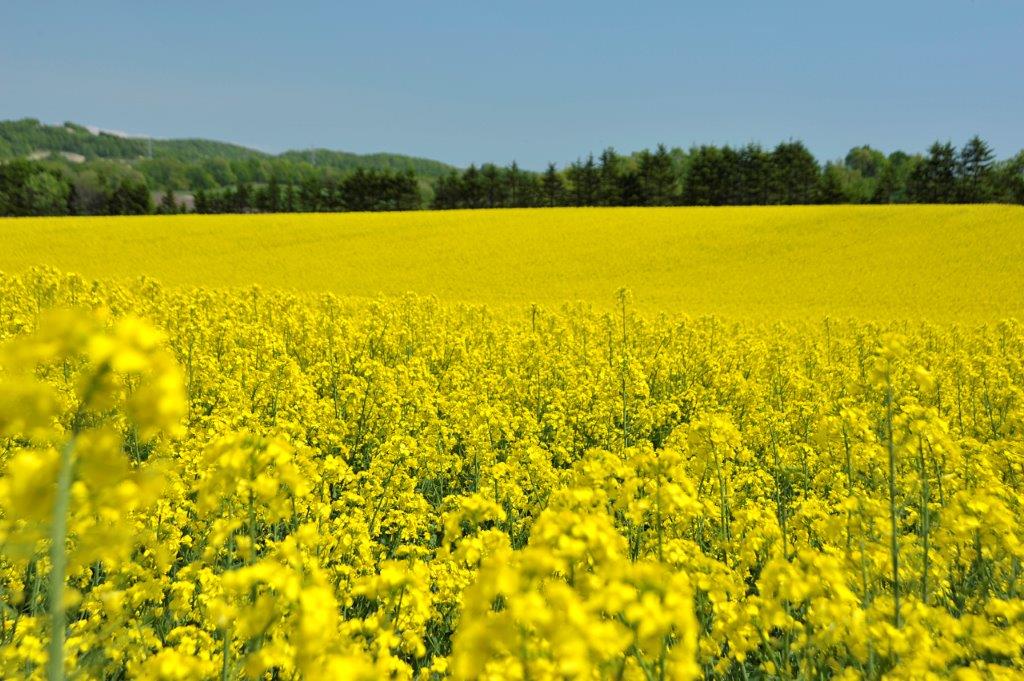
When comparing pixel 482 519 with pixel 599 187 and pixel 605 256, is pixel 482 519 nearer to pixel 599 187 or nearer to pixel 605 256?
pixel 605 256

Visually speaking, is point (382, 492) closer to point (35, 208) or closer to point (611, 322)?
point (611, 322)

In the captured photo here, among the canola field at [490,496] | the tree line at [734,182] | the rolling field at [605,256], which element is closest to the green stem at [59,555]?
the canola field at [490,496]

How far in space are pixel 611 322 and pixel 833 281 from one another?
1512 centimetres

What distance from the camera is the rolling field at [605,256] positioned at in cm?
2039

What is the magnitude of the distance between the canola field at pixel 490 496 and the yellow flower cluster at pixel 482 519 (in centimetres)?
2

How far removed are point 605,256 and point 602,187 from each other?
121 feet

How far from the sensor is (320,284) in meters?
21.5

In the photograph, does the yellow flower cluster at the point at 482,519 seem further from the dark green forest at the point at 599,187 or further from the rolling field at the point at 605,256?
the dark green forest at the point at 599,187

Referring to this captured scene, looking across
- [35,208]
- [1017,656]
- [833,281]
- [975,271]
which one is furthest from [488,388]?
[35,208]

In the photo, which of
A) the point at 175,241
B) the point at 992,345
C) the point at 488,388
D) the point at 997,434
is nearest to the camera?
the point at 997,434

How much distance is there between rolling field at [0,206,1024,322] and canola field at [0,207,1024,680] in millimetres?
6838

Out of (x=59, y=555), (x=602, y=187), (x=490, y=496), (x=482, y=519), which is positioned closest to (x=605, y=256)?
(x=490, y=496)

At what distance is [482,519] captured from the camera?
2.45 meters

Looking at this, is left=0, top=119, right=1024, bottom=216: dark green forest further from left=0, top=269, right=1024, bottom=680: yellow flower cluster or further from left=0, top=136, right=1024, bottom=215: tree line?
left=0, top=269, right=1024, bottom=680: yellow flower cluster
